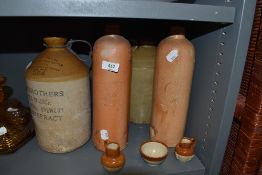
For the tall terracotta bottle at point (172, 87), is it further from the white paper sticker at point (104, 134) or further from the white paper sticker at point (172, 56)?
the white paper sticker at point (104, 134)

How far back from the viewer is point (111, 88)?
568 mm

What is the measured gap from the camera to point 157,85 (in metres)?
0.62

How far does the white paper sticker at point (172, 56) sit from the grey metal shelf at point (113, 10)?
0.12m

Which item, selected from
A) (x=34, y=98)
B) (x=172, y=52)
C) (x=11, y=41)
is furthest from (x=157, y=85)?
(x=11, y=41)

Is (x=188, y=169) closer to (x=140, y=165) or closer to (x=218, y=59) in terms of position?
(x=140, y=165)

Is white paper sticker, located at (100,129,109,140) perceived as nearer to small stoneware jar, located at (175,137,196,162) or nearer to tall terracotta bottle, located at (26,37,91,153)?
tall terracotta bottle, located at (26,37,91,153)

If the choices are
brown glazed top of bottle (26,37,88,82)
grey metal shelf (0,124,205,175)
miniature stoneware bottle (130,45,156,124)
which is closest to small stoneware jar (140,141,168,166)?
grey metal shelf (0,124,205,175)

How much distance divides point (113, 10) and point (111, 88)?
0.22 meters

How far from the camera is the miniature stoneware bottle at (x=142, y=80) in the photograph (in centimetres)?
73

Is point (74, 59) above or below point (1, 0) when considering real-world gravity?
below

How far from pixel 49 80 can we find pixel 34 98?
3.1 inches

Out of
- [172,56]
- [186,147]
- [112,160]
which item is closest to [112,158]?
[112,160]

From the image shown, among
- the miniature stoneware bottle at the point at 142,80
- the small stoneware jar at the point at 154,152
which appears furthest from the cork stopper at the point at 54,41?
the small stoneware jar at the point at 154,152

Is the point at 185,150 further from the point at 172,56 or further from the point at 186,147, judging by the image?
the point at 172,56
